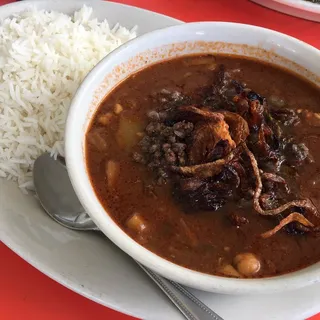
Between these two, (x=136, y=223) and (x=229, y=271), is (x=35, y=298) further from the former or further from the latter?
(x=229, y=271)

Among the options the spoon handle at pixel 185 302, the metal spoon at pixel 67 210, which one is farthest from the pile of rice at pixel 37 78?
the spoon handle at pixel 185 302

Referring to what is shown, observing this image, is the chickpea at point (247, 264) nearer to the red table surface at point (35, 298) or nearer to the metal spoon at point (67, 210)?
the metal spoon at point (67, 210)

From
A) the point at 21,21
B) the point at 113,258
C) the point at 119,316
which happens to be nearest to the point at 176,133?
the point at 113,258

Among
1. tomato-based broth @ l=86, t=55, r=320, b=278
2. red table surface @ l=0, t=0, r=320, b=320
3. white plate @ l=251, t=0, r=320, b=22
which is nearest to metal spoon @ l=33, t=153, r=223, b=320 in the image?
tomato-based broth @ l=86, t=55, r=320, b=278

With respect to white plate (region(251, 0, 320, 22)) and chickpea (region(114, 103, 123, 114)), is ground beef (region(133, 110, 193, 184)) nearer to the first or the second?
chickpea (region(114, 103, 123, 114))

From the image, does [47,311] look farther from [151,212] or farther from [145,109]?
[145,109]

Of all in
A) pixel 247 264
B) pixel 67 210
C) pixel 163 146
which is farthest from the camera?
pixel 67 210

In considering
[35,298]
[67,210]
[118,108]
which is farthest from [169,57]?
[35,298]
